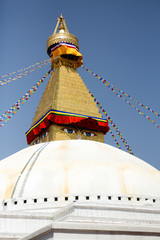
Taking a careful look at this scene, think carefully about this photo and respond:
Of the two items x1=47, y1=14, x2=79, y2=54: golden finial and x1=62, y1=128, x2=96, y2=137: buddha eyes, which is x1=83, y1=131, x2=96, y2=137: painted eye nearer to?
x1=62, y1=128, x2=96, y2=137: buddha eyes

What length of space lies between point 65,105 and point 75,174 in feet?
21.7

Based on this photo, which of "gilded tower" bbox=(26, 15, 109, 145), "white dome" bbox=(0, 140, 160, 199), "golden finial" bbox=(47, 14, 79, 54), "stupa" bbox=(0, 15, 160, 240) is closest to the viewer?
"stupa" bbox=(0, 15, 160, 240)

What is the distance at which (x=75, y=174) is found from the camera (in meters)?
7.78

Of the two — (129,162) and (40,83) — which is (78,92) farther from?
(129,162)

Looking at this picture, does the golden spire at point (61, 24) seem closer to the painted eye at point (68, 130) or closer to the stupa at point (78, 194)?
the painted eye at point (68, 130)

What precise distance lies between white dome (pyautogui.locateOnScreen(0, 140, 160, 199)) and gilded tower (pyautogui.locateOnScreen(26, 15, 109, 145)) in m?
4.74

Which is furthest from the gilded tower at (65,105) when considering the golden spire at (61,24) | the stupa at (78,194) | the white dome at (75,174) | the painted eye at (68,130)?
the white dome at (75,174)

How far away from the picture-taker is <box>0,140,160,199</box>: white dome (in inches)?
298

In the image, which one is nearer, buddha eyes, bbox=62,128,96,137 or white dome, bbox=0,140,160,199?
white dome, bbox=0,140,160,199

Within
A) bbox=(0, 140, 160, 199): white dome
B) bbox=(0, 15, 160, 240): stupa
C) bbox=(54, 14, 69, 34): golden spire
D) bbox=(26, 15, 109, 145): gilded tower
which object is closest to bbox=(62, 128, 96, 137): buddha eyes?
bbox=(26, 15, 109, 145): gilded tower

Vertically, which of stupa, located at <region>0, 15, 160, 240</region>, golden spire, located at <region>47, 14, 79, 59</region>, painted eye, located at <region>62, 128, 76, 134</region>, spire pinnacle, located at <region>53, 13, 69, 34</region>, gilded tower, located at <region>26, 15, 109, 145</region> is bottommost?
stupa, located at <region>0, 15, 160, 240</region>

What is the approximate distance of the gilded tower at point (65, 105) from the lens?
1374 centimetres

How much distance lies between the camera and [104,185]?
7629 millimetres

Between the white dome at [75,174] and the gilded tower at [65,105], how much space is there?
4740mm
